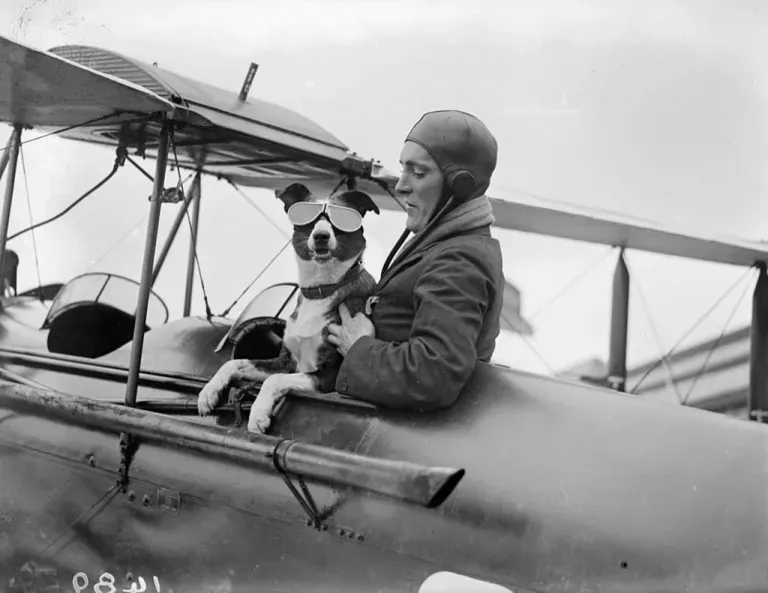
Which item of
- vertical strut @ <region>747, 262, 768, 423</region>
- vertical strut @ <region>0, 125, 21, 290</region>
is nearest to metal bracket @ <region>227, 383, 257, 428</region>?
vertical strut @ <region>0, 125, 21, 290</region>

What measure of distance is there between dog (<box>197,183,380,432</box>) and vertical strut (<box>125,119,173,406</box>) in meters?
0.40

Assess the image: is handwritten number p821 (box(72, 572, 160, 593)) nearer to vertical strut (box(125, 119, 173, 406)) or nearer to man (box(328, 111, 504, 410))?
vertical strut (box(125, 119, 173, 406))

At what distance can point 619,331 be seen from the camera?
40.2ft

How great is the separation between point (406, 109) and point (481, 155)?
24.2ft

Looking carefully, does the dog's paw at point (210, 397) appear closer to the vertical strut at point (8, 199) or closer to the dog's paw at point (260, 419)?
the dog's paw at point (260, 419)

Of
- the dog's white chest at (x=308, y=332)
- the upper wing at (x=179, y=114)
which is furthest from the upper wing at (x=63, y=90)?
the dog's white chest at (x=308, y=332)

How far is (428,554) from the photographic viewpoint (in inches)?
94.5

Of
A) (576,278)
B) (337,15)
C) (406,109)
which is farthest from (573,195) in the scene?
(337,15)

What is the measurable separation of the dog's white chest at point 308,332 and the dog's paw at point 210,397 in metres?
0.32

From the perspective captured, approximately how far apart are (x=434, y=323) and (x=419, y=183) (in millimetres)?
604

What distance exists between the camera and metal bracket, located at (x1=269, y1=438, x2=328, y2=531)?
2605 millimetres

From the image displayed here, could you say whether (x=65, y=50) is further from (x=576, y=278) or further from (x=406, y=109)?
(x=576, y=278)

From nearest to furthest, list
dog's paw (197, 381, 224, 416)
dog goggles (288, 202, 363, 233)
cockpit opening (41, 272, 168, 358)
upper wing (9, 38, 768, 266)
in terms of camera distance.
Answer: dog goggles (288, 202, 363, 233)
dog's paw (197, 381, 224, 416)
upper wing (9, 38, 768, 266)
cockpit opening (41, 272, 168, 358)

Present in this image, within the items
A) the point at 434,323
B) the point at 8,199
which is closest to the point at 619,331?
the point at 8,199
